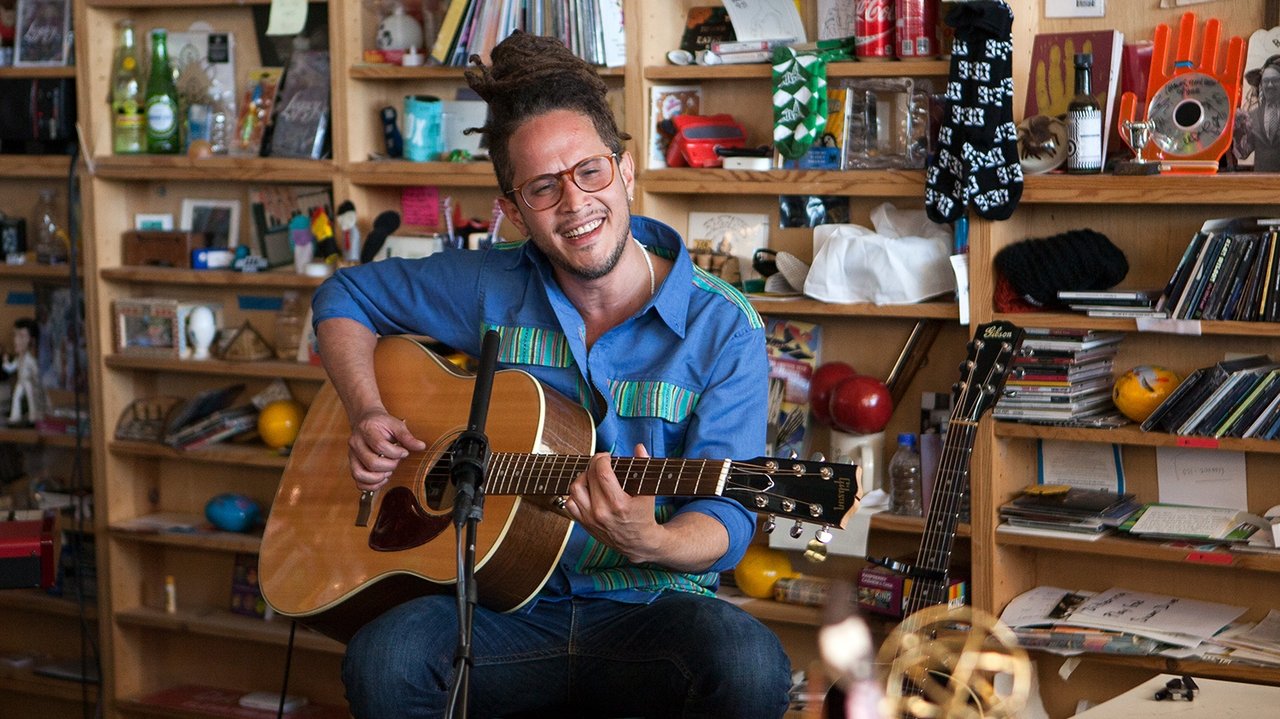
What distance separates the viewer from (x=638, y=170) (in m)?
2.96

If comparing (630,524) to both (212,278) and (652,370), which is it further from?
(212,278)

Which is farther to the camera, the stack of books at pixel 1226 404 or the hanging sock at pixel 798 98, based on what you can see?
the hanging sock at pixel 798 98

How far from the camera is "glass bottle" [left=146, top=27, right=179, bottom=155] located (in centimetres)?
348

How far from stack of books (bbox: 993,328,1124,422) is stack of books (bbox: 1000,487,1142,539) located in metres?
0.18

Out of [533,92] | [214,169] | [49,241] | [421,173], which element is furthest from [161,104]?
[533,92]

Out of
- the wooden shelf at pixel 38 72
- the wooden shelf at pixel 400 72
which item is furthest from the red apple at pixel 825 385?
the wooden shelf at pixel 38 72

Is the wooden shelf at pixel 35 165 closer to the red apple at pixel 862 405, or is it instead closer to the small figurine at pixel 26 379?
the small figurine at pixel 26 379

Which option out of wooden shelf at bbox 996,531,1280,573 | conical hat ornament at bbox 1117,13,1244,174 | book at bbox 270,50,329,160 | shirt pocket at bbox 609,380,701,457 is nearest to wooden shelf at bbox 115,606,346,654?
book at bbox 270,50,329,160

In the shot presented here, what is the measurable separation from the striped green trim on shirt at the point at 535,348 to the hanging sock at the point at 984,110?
3.03ft

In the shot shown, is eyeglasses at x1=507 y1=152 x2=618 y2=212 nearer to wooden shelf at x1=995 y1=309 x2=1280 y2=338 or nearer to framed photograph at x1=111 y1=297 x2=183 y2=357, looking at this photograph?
wooden shelf at x1=995 y1=309 x2=1280 y2=338

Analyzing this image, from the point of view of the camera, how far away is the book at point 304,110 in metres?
3.33

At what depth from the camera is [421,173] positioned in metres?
3.16

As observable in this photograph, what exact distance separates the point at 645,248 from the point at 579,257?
7.9 inches

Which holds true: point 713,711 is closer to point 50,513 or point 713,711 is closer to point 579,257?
point 579,257
